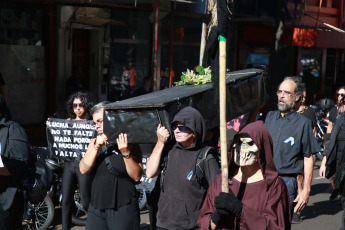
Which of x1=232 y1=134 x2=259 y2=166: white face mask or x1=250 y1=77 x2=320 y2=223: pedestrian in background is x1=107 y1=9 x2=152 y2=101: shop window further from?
x1=232 y1=134 x2=259 y2=166: white face mask

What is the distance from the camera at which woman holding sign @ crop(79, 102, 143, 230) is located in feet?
16.3

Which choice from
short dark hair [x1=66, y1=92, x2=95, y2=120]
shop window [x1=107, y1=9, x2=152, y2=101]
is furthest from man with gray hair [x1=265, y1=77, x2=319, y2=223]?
shop window [x1=107, y1=9, x2=152, y2=101]

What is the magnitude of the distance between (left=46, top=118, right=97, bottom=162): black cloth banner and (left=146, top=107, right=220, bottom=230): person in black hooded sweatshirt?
2134mm

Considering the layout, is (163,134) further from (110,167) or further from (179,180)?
(110,167)

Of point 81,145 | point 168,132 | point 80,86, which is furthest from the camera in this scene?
point 80,86

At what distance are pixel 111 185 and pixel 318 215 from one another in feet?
16.2

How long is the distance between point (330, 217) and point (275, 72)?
6768 mm

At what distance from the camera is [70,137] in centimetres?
687

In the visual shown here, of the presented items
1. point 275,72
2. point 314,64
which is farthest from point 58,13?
point 314,64

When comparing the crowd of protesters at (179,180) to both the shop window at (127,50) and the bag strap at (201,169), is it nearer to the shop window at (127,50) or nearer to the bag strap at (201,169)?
the bag strap at (201,169)

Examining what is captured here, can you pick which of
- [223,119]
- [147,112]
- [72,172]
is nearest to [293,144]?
[147,112]

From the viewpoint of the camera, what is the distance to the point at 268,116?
6.81 meters

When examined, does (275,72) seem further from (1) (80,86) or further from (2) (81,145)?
(2) (81,145)

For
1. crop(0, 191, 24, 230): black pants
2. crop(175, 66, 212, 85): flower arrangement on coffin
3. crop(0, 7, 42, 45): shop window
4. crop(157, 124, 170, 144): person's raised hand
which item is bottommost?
crop(0, 191, 24, 230): black pants
